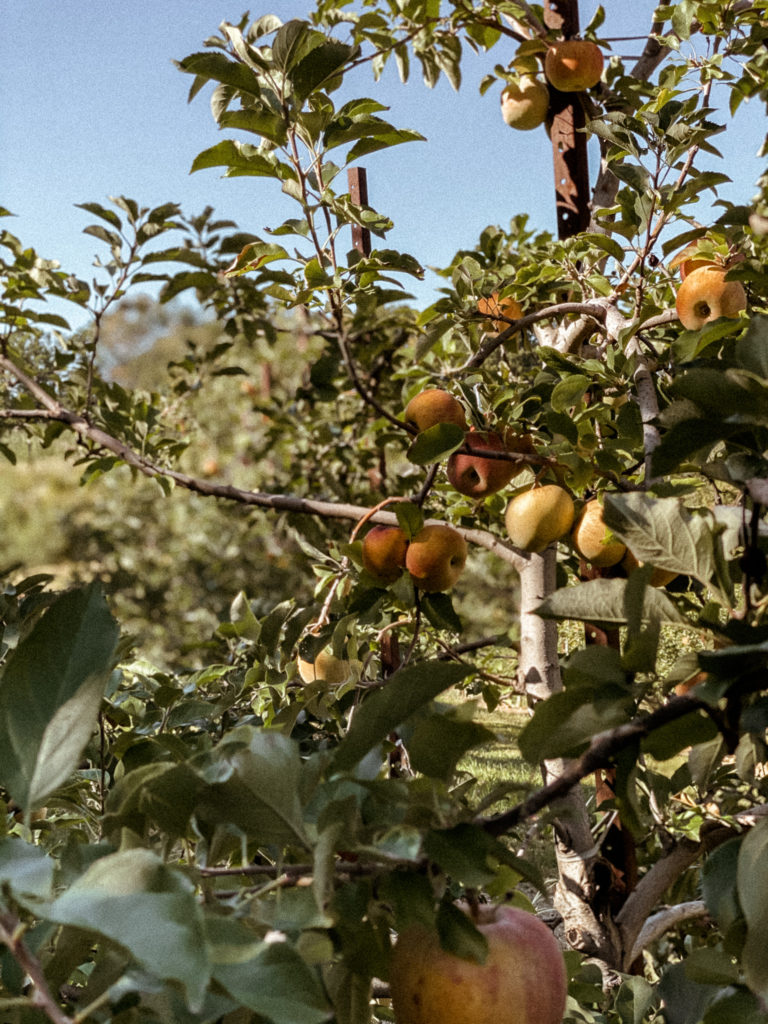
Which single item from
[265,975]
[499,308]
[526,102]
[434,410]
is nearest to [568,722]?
[265,975]

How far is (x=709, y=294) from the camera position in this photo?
0.84m

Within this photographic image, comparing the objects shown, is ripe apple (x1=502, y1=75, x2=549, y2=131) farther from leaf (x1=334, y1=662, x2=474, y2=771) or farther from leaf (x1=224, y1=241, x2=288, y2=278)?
leaf (x1=334, y1=662, x2=474, y2=771)

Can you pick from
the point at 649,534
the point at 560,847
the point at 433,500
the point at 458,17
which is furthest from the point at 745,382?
the point at 458,17

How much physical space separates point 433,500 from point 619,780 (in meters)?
1.13

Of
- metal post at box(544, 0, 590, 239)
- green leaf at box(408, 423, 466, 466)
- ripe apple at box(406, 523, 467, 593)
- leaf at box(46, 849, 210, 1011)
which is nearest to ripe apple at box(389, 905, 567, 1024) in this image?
leaf at box(46, 849, 210, 1011)

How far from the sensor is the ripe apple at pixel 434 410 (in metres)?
1.03

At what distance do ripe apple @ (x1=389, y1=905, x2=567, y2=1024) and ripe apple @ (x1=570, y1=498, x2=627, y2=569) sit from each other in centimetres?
55

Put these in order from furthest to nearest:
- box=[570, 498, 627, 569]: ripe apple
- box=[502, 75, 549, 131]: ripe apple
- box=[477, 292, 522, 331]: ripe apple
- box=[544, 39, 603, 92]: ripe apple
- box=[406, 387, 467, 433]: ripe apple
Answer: box=[502, 75, 549, 131]: ripe apple < box=[544, 39, 603, 92]: ripe apple < box=[477, 292, 522, 331]: ripe apple < box=[406, 387, 467, 433]: ripe apple < box=[570, 498, 627, 569]: ripe apple

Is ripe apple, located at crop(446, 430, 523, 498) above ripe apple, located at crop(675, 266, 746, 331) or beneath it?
beneath

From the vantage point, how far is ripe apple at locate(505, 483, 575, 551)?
3.05 ft

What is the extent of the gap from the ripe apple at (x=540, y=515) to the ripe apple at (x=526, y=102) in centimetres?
89

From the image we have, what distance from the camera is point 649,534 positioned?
0.41 metres

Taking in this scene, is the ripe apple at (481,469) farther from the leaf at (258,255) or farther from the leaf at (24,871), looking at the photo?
the leaf at (24,871)

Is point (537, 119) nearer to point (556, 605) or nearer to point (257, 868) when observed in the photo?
point (556, 605)
